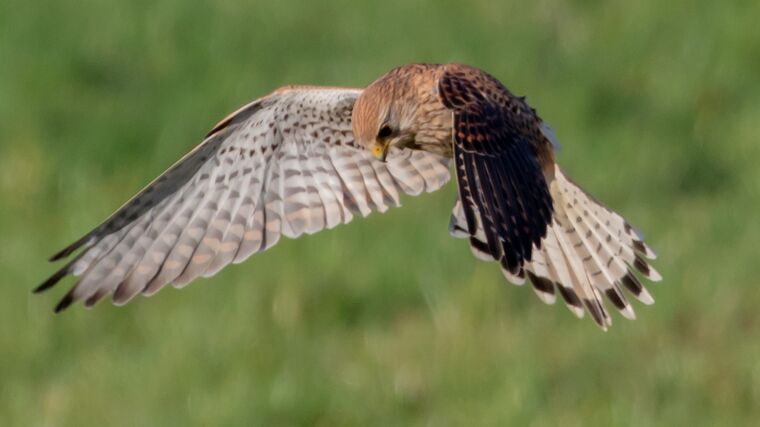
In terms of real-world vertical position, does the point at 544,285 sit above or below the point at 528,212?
below

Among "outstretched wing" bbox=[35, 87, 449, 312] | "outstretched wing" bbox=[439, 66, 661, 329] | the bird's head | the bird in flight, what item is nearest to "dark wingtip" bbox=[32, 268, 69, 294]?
the bird in flight

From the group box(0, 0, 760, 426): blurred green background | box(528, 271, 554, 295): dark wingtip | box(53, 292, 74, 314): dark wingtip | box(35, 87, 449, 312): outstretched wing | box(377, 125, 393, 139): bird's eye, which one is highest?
box(377, 125, 393, 139): bird's eye

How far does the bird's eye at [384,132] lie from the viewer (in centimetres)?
787

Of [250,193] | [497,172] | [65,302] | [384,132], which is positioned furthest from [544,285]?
[65,302]

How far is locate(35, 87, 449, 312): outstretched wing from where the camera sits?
27.2ft

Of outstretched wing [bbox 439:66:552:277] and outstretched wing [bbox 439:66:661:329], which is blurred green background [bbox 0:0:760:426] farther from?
outstretched wing [bbox 439:66:552:277]

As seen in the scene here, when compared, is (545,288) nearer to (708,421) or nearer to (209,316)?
(708,421)

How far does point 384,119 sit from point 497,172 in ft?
2.22

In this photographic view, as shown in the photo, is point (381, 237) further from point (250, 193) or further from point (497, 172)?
point (497, 172)

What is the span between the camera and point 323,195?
28.2ft

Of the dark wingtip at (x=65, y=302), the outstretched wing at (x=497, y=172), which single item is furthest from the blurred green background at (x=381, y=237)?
the outstretched wing at (x=497, y=172)

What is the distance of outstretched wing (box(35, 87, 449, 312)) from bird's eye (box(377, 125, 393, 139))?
1.88 ft

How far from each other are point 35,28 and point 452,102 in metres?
4.99

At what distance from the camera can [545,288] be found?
8.48 m
